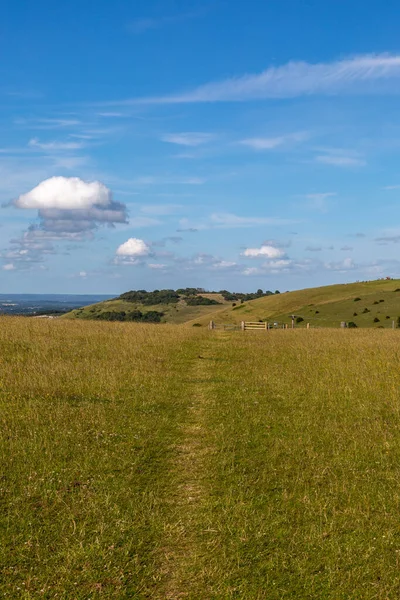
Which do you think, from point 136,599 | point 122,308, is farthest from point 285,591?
point 122,308

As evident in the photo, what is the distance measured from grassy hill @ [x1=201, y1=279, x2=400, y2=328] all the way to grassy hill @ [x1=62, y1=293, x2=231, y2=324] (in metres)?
31.5

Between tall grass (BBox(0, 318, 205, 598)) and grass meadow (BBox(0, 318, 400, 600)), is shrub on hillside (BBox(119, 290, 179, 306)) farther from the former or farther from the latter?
grass meadow (BBox(0, 318, 400, 600))

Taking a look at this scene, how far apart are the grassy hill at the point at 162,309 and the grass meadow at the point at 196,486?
121 metres

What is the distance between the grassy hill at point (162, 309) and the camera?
14373 centimetres

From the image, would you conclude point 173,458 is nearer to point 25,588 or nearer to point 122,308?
point 25,588

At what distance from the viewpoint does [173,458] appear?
34.4 feet

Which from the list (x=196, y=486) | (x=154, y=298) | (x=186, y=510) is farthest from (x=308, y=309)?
(x=154, y=298)

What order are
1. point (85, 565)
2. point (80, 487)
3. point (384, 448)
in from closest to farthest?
point (85, 565) → point (80, 487) → point (384, 448)

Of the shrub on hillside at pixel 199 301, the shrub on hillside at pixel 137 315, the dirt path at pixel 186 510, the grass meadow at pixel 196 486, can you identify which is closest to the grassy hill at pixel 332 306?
the shrub on hillside at pixel 137 315

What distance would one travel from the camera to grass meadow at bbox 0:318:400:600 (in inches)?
255

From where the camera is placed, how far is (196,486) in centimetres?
909

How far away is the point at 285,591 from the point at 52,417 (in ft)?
28.0

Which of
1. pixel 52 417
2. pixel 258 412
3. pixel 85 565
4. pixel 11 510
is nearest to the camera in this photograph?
pixel 85 565

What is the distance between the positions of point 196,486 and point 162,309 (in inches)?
5947
